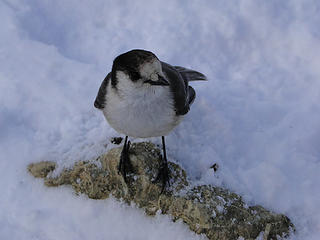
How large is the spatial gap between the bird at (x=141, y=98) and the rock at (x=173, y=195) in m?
0.17

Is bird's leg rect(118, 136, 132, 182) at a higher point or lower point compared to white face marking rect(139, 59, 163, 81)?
lower

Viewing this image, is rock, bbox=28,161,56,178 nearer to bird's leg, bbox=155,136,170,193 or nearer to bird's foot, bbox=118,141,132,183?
bird's foot, bbox=118,141,132,183

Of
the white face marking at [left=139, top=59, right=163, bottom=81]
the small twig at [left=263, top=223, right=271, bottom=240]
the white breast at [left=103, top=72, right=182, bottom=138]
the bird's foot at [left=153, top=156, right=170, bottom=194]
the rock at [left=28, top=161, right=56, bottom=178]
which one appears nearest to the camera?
the white face marking at [left=139, top=59, right=163, bottom=81]

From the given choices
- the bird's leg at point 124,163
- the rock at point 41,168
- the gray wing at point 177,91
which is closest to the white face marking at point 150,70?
the gray wing at point 177,91

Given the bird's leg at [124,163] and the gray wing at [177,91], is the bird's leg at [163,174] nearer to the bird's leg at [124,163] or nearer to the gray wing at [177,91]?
the bird's leg at [124,163]

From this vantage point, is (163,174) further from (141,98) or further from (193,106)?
(193,106)

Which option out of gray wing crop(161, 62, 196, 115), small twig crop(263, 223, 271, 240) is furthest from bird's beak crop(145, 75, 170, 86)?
small twig crop(263, 223, 271, 240)

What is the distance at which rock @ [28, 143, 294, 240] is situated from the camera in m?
3.40

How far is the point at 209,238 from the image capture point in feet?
11.1

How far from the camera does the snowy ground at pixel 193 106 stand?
12.0ft

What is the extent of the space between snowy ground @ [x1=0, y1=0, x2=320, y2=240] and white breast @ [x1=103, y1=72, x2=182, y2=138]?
2.80ft

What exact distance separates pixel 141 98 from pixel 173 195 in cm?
108

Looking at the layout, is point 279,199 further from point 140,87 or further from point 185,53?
point 185,53

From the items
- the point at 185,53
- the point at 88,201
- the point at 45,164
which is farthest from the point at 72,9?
the point at 88,201
